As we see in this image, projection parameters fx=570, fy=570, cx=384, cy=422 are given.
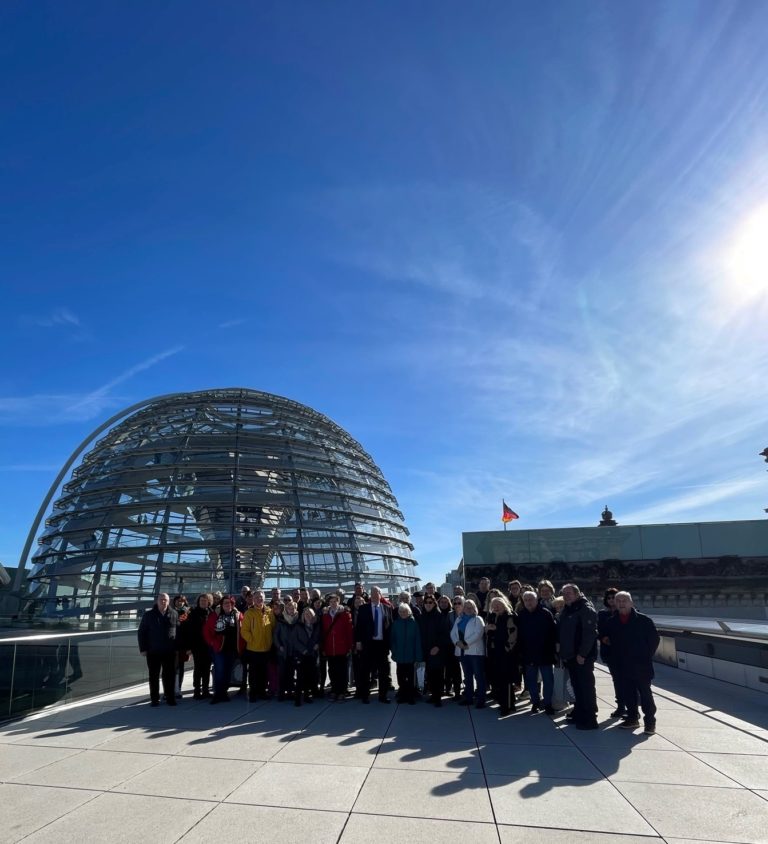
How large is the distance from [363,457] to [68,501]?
12.0 metres

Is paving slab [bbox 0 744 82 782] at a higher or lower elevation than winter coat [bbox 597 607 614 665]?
lower

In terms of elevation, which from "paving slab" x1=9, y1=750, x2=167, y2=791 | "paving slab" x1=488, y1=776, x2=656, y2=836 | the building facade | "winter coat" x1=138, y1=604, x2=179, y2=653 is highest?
the building facade

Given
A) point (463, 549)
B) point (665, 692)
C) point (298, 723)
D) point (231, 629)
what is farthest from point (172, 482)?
point (463, 549)

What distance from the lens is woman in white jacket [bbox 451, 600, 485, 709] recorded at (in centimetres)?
919

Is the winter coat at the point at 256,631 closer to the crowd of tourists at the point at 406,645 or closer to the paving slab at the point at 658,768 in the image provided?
the crowd of tourists at the point at 406,645

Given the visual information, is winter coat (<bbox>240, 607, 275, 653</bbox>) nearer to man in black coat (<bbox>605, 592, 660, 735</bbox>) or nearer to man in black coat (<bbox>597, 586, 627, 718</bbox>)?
man in black coat (<bbox>597, 586, 627, 718</bbox>)

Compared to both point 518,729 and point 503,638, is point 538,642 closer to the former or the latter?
point 503,638

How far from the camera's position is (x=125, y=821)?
15.4ft

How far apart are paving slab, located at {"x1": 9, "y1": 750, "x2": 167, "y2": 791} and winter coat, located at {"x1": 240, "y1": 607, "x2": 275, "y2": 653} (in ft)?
10.9

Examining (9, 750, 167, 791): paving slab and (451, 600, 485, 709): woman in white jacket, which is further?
(451, 600, 485, 709): woman in white jacket

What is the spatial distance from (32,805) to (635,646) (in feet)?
23.9

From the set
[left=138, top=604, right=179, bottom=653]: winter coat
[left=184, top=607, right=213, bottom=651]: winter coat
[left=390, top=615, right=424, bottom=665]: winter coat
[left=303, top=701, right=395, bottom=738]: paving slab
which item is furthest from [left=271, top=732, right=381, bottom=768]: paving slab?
[left=184, top=607, right=213, bottom=651]: winter coat

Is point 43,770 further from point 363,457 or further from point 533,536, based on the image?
point 533,536

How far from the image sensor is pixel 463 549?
3862 centimetres
